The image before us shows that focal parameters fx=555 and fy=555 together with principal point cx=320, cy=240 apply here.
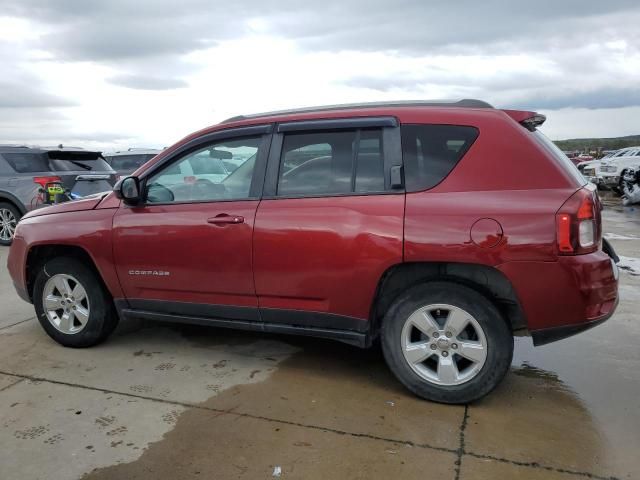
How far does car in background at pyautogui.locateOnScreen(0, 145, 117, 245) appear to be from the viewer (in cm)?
937

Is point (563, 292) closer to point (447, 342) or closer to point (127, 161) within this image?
point (447, 342)

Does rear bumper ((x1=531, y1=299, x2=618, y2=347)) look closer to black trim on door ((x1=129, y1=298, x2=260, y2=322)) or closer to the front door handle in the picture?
black trim on door ((x1=129, y1=298, x2=260, y2=322))

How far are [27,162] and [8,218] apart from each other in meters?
1.03

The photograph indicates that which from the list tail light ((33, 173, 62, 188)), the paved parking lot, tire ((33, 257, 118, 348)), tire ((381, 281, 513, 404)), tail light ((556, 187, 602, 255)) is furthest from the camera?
tail light ((33, 173, 62, 188))

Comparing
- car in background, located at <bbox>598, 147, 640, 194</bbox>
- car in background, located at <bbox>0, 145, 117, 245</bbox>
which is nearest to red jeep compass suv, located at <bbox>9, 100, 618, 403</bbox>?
car in background, located at <bbox>0, 145, 117, 245</bbox>

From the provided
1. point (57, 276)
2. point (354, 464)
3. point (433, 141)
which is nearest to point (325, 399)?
point (354, 464)

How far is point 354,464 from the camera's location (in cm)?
278

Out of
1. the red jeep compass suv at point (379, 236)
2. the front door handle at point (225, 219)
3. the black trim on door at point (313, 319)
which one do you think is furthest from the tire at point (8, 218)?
the black trim on door at point (313, 319)

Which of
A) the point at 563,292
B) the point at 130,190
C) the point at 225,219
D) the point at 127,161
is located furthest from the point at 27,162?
the point at 563,292

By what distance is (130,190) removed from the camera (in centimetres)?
402

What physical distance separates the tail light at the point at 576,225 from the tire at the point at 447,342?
54 cm

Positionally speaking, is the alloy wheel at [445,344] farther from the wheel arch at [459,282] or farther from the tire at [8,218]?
the tire at [8,218]

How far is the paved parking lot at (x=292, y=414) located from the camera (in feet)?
9.15

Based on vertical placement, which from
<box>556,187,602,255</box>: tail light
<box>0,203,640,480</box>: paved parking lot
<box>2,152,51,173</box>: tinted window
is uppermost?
<box>2,152,51,173</box>: tinted window
